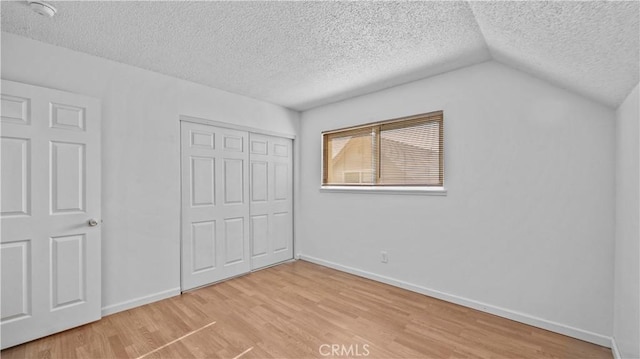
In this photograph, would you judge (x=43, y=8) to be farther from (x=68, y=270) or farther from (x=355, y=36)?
(x=355, y=36)

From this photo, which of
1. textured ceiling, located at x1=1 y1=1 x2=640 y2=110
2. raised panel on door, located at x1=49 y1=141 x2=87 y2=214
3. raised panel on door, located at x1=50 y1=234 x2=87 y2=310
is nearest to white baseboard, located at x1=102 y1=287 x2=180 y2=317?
raised panel on door, located at x1=50 y1=234 x2=87 y2=310

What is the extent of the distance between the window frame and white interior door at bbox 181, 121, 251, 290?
3.88 feet

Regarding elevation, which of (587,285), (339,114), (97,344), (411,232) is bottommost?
(97,344)

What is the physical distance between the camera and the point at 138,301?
277cm

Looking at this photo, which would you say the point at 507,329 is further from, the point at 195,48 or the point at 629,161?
the point at 195,48

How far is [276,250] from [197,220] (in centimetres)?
137

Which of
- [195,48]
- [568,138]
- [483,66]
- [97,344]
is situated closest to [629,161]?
[568,138]

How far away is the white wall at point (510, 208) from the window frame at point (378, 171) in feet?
0.24

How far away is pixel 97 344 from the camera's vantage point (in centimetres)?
212

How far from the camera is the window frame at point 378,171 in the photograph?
9.80 ft

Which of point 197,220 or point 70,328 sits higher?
point 197,220

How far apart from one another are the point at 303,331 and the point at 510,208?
219 centimetres

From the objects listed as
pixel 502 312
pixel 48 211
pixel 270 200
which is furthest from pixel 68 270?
pixel 502 312
